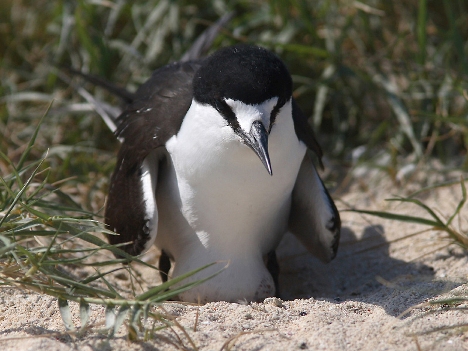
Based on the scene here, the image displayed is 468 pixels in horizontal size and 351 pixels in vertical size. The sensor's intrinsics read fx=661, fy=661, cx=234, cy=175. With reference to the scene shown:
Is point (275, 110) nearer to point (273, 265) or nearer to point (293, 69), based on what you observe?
point (273, 265)

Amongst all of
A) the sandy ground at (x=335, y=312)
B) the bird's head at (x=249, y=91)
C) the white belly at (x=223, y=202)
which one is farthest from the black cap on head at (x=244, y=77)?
the sandy ground at (x=335, y=312)

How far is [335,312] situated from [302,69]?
2.30m

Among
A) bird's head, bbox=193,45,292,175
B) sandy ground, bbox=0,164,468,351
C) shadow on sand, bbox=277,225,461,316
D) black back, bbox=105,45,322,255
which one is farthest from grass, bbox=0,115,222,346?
shadow on sand, bbox=277,225,461,316

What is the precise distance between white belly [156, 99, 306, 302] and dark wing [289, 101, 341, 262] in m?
0.12

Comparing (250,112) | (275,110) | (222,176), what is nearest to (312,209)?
(222,176)

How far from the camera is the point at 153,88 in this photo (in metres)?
3.43

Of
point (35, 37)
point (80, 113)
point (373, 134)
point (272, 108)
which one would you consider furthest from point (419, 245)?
point (35, 37)

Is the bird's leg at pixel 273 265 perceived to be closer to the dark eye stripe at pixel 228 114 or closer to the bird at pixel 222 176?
the bird at pixel 222 176

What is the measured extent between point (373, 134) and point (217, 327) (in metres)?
2.31

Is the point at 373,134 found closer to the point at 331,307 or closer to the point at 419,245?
the point at 419,245

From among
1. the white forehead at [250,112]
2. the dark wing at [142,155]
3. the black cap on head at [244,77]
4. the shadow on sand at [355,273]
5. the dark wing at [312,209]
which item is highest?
the black cap on head at [244,77]

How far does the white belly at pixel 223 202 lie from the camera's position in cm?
280

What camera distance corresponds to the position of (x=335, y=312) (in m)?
2.65

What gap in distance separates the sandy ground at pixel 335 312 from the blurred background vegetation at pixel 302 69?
78cm
